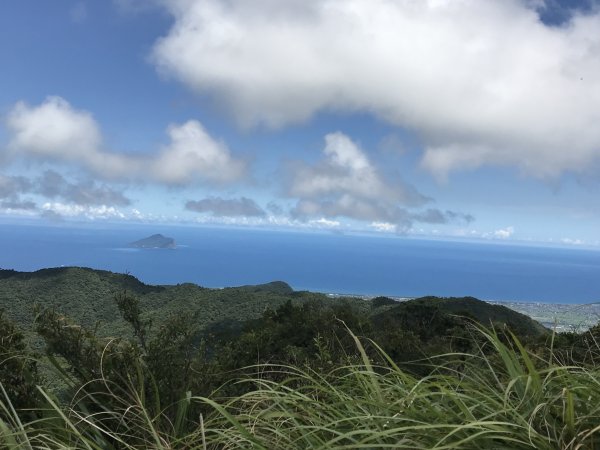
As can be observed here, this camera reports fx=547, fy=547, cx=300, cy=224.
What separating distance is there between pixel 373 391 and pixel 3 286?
2747 inches

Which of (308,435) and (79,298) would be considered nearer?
(308,435)

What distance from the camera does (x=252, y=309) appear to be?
53.4 meters

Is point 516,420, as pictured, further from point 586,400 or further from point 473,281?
point 473,281

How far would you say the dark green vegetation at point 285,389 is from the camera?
→ 1.70 m

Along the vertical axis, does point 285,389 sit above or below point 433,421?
below

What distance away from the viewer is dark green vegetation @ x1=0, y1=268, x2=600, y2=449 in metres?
1.70

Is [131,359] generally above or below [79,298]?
above

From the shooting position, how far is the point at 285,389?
100.0 inches

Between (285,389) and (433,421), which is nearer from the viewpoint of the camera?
(433,421)

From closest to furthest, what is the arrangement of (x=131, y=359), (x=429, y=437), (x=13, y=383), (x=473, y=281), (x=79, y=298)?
(x=429, y=437) < (x=13, y=383) < (x=131, y=359) < (x=79, y=298) < (x=473, y=281)

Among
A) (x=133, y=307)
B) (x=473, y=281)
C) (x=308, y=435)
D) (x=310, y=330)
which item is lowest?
(x=473, y=281)

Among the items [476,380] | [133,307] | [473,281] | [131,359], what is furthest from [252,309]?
[473,281]

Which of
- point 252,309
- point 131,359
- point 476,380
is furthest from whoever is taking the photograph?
point 252,309

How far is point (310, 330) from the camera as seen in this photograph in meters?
20.4
